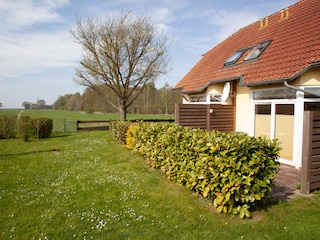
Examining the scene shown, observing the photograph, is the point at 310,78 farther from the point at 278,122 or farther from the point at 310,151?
the point at 310,151

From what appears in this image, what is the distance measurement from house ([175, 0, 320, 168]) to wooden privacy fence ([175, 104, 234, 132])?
0.05m

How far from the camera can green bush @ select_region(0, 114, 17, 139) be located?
15242 mm

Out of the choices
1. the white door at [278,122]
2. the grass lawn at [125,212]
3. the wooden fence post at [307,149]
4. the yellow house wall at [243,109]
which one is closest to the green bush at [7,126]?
the grass lawn at [125,212]

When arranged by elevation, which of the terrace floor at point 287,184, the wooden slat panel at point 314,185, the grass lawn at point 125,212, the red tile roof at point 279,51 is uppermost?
the red tile roof at point 279,51

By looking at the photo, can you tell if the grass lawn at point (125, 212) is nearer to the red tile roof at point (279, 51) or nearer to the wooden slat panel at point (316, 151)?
the wooden slat panel at point (316, 151)

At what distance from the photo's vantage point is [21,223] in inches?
149

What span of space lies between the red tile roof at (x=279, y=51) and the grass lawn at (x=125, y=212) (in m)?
Answer: 4.09

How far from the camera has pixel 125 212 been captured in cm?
417

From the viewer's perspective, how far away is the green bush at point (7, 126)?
50.0 feet

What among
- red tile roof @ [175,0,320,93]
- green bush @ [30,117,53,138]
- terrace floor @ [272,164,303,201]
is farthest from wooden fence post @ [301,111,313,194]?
green bush @ [30,117,53,138]

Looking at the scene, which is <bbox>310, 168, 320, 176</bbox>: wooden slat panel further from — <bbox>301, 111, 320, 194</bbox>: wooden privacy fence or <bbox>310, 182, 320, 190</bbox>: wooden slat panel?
<bbox>310, 182, 320, 190</bbox>: wooden slat panel

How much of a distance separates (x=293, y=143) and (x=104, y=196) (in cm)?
586

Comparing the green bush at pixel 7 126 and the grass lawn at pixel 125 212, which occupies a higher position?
the green bush at pixel 7 126

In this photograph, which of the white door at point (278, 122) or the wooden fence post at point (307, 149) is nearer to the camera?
the wooden fence post at point (307, 149)
